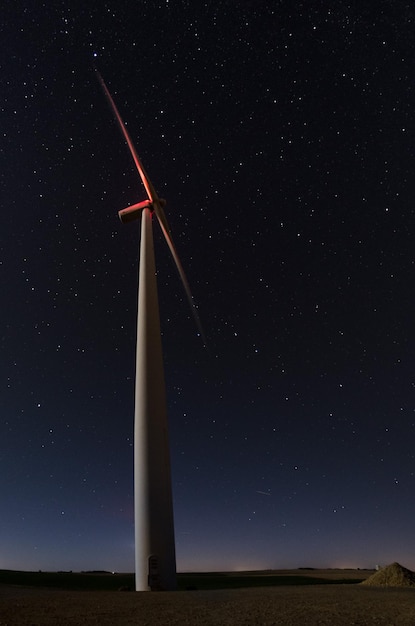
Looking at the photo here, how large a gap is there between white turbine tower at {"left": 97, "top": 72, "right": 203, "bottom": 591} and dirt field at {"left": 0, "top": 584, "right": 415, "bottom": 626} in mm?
4808

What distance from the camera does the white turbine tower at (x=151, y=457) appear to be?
61.2 ft

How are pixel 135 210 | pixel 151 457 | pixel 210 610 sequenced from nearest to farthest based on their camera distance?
pixel 210 610 → pixel 151 457 → pixel 135 210

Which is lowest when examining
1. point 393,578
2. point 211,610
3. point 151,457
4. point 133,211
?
point 393,578

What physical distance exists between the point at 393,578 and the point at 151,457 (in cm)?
1396

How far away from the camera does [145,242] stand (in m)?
28.0

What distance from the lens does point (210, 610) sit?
10750 millimetres

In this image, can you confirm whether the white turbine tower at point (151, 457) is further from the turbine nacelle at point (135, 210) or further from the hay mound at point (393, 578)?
the hay mound at point (393, 578)

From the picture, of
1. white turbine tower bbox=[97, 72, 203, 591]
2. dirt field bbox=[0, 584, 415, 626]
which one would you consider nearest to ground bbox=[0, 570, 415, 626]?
dirt field bbox=[0, 584, 415, 626]

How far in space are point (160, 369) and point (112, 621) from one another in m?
14.2

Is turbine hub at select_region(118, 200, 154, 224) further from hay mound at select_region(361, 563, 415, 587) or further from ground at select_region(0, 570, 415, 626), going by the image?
hay mound at select_region(361, 563, 415, 587)

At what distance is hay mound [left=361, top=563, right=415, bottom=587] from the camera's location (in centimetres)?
2173

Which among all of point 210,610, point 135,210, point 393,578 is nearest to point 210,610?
point 210,610

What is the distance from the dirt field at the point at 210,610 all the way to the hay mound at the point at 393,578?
915 cm

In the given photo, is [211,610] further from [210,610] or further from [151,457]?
[151,457]
